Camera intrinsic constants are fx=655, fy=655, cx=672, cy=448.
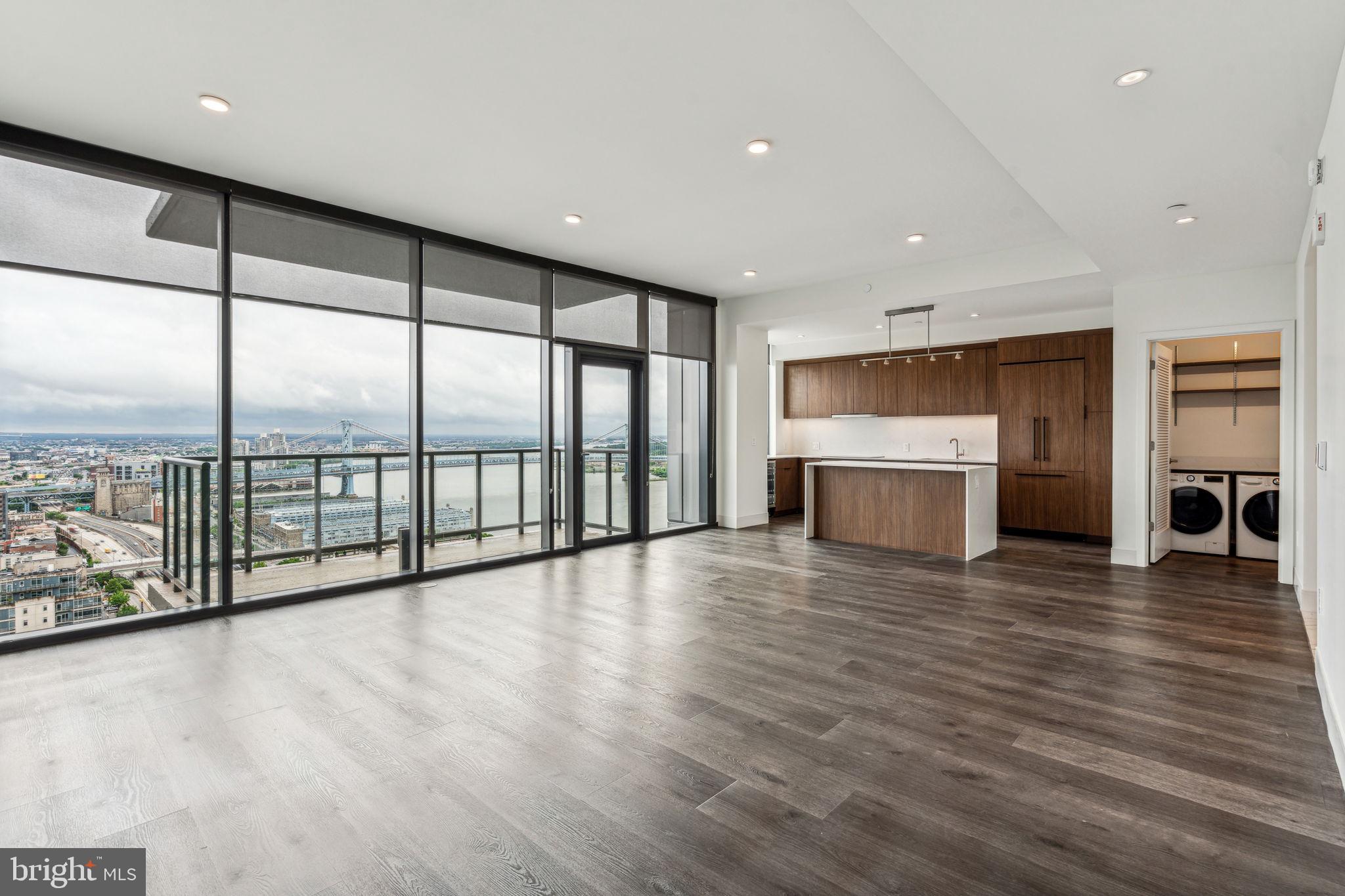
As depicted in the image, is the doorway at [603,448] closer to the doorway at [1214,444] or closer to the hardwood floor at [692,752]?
the hardwood floor at [692,752]

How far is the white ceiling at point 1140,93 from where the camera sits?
200 cm

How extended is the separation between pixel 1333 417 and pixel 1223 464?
4.76 metres

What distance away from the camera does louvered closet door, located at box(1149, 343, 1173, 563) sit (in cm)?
554

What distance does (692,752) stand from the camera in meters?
2.33

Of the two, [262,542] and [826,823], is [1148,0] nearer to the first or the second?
[826,823]

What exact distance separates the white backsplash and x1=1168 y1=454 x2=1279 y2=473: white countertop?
66.4 inches

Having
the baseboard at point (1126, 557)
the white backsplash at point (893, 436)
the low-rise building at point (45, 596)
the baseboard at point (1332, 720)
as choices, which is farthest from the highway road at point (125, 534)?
the white backsplash at point (893, 436)

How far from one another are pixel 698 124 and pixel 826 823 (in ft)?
10.3

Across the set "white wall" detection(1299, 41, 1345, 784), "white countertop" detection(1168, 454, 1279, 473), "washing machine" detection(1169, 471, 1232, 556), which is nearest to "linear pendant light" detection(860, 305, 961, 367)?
"white countertop" detection(1168, 454, 1279, 473)

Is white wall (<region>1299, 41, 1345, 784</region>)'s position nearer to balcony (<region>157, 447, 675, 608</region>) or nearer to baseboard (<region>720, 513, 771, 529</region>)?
balcony (<region>157, 447, 675, 608</region>)

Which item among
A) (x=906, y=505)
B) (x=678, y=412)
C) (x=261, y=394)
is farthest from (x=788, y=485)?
(x=261, y=394)

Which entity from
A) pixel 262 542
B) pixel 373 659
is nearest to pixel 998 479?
pixel 373 659

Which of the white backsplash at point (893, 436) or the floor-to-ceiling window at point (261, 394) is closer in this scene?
the floor-to-ceiling window at point (261, 394)

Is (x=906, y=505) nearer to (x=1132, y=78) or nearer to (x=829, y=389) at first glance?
(x=829, y=389)
